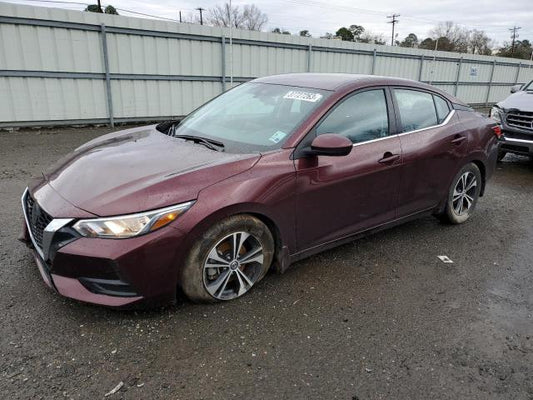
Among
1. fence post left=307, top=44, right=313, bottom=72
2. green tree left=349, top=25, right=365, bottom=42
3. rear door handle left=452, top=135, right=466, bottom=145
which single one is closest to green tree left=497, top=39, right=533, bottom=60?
green tree left=349, top=25, right=365, bottom=42

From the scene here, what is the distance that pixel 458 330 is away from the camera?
2.88 meters

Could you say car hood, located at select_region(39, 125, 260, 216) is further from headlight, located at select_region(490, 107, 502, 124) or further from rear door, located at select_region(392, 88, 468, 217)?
headlight, located at select_region(490, 107, 502, 124)

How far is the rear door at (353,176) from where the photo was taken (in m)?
3.24

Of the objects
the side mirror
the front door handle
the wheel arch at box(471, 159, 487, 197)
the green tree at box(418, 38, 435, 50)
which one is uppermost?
the green tree at box(418, 38, 435, 50)

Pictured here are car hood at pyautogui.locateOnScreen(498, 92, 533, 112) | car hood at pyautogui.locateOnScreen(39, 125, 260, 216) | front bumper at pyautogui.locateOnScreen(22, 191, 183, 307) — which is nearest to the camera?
front bumper at pyautogui.locateOnScreen(22, 191, 183, 307)

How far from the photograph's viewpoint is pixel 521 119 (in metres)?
7.47

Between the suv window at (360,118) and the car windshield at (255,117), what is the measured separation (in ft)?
0.58

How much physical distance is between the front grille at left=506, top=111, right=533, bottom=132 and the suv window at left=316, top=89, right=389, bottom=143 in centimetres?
496

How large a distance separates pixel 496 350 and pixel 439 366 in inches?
18.3

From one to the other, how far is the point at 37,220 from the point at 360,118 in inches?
102

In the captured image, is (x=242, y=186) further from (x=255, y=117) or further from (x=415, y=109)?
(x=415, y=109)

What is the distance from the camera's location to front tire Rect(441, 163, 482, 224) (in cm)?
456

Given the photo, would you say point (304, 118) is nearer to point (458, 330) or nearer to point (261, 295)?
point (261, 295)

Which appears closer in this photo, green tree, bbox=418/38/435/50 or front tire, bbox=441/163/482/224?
front tire, bbox=441/163/482/224
